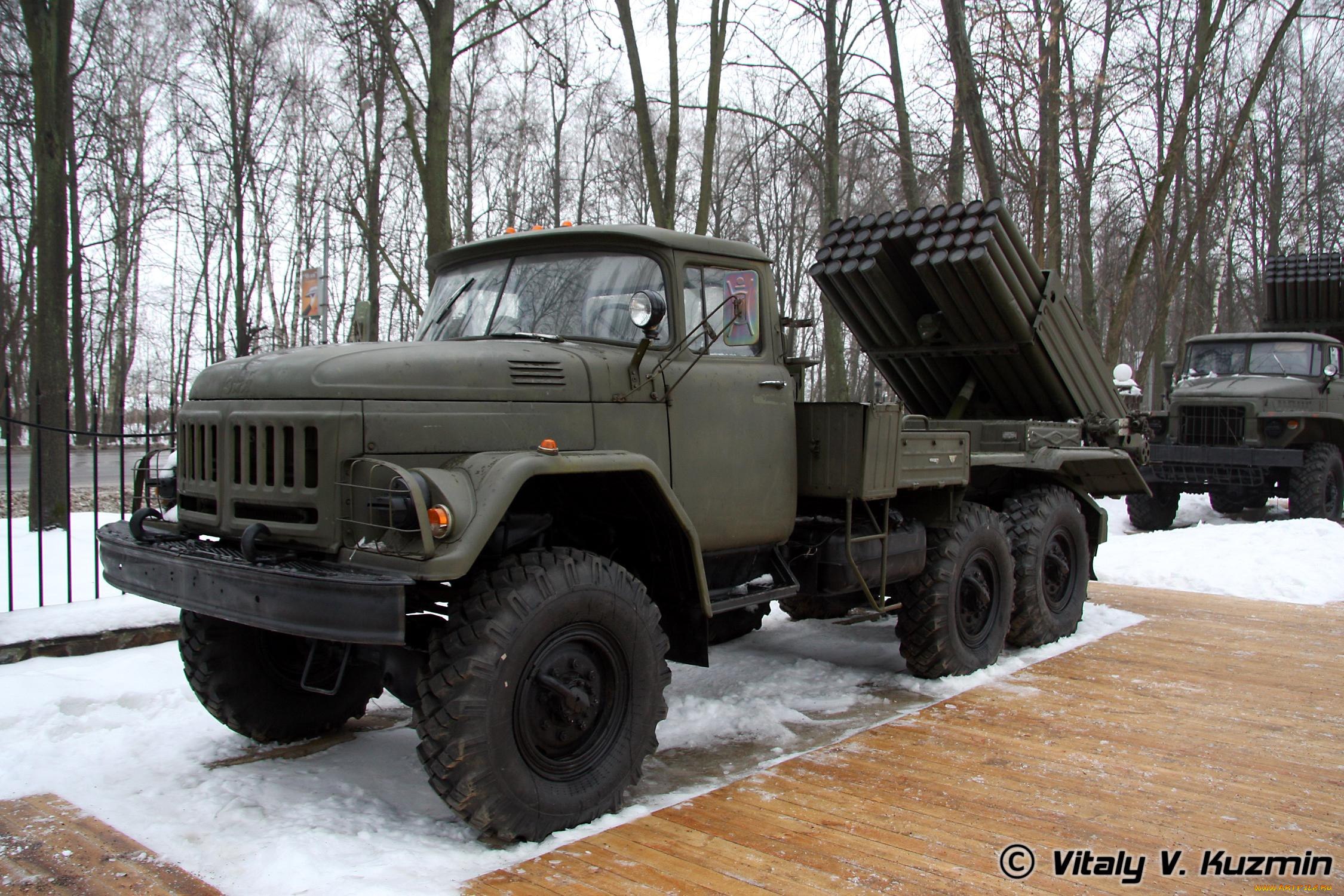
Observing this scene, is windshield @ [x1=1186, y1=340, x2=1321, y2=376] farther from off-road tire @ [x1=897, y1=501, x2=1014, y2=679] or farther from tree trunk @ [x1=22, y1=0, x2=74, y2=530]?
tree trunk @ [x1=22, y1=0, x2=74, y2=530]

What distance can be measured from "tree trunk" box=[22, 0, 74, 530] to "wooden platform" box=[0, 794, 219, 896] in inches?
262

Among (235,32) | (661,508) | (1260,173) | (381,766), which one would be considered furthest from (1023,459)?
(1260,173)

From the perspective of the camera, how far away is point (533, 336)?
4395 mm

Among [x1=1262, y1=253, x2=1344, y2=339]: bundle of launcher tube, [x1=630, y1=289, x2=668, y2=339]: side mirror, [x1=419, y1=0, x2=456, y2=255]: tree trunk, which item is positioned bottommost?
[x1=630, y1=289, x2=668, y2=339]: side mirror

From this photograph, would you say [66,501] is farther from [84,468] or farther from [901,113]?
[84,468]

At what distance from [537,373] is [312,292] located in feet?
27.7

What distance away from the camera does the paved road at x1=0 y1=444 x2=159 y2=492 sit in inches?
671

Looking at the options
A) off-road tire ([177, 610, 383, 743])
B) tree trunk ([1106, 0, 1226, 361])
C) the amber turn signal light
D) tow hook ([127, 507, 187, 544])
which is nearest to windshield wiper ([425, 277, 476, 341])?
tow hook ([127, 507, 187, 544])

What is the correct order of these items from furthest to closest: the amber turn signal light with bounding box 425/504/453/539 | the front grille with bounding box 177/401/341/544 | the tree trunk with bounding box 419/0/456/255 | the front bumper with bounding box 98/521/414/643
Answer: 1. the tree trunk with bounding box 419/0/456/255
2. the front grille with bounding box 177/401/341/544
3. the amber turn signal light with bounding box 425/504/453/539
4. the front bumper with bounding box 98/521/414/643

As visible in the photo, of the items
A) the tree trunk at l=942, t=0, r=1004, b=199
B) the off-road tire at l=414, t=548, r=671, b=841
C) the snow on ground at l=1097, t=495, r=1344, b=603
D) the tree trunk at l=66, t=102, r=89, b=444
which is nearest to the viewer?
the off-road tire at l=414, t=548, r=671, b=841

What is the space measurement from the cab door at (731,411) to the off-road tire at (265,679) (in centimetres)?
165

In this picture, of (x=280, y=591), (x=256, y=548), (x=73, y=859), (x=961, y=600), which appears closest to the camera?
(x=280, y=591)

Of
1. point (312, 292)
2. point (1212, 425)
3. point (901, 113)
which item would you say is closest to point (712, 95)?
point (901, 113)

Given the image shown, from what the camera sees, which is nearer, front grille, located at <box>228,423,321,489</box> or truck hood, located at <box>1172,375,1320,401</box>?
front grille, located at <box>228,423,321,489</box>
